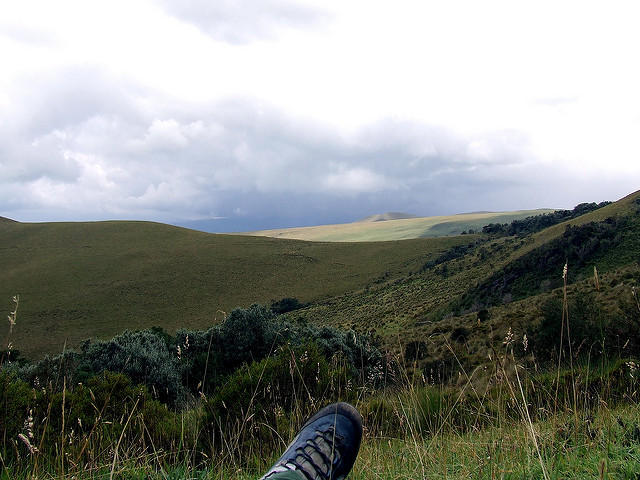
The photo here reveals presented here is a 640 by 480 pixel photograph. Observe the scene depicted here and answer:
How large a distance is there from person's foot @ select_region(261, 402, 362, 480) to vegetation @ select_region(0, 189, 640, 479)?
7.3 inches

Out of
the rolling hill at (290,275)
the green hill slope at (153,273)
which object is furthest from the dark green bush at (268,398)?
the green hill slope at (153,273)

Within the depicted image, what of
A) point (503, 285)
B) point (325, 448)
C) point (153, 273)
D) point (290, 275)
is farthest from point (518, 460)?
point (153, 273)

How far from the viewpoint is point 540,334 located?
461 inches

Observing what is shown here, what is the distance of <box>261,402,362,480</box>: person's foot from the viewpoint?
2193mm

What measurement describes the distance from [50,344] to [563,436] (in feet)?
160

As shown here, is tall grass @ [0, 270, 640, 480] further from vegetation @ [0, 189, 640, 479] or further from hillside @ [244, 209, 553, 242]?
hillside @ [244, 209, 553, 242]

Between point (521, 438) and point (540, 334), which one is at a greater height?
point (521, 438)

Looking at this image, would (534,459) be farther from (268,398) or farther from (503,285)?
(503,285)

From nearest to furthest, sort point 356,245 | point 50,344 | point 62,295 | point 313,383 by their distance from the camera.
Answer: point 313,383 → point 50,344 → point 62,295 → point 356,245

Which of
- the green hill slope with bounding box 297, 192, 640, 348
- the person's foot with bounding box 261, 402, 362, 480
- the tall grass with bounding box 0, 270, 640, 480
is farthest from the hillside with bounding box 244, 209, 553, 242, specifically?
the person's foot with bounding box 261, 402, 362, 480

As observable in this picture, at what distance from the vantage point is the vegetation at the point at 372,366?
99.4 inches

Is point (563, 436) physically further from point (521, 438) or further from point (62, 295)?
point (62, 295)

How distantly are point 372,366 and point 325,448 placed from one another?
10.1 metres

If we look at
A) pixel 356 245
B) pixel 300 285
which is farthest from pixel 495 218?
pixel 300 285
